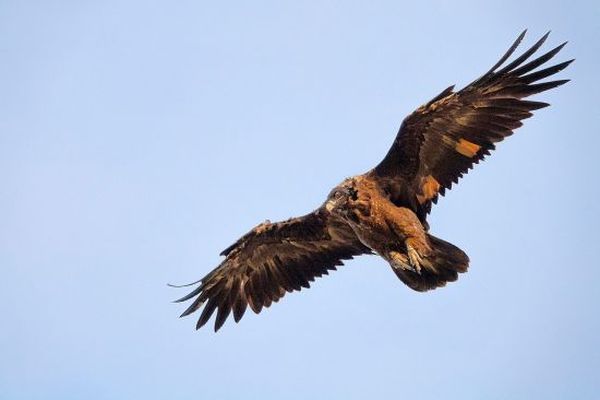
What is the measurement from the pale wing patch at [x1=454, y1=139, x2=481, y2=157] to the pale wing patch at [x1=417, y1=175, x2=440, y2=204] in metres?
0.49

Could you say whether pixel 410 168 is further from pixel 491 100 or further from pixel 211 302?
pixel 211 302

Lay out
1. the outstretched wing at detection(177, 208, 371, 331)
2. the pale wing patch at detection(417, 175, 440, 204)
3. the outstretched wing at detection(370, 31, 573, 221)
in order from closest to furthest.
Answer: the outstretched wing at detection(370, 31, 573, 221), the pale wing patch at detection(417, 175, 440, 204), the outstretched wing at detection(177, 208, 371, 331)

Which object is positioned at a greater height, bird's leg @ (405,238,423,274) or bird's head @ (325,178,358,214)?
bird's head @ (325,178,358,214)

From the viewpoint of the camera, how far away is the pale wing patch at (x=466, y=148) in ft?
43.1

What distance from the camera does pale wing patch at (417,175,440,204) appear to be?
44.1 ft

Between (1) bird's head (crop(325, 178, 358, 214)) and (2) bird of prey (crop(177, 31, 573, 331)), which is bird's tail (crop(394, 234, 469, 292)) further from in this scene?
(1) bird's head (crop(325, 178, 358, 214))

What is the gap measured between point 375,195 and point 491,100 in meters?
1.75

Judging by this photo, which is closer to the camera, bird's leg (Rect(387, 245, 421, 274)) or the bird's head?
bird's leg (Rect(387, 245, 421, 274))

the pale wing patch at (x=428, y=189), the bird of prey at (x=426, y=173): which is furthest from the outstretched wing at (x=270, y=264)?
the pale wing patch at (x=428, y=189)

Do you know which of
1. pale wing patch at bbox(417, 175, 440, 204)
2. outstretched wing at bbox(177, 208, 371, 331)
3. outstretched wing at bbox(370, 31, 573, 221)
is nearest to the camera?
outstretched wing at bbox(370, 31, 573, 221)

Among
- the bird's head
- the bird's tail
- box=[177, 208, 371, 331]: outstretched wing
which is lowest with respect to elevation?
the bird's tail

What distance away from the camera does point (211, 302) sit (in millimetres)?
14859

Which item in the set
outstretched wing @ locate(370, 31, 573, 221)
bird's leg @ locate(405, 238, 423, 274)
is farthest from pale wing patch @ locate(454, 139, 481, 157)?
bird's leg @ locate(405, 238, 423, 274)

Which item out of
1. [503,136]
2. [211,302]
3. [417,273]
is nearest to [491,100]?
[503,136]
